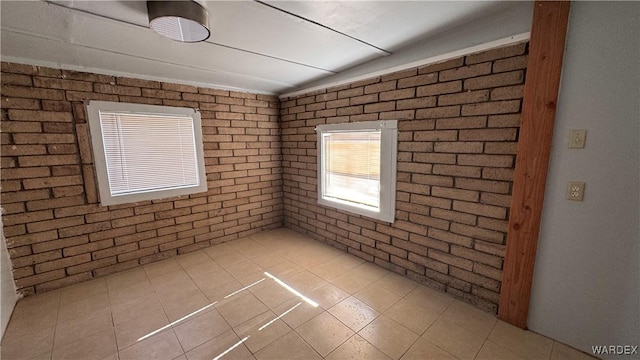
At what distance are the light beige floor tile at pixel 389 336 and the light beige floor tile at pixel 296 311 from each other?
0.44 metres

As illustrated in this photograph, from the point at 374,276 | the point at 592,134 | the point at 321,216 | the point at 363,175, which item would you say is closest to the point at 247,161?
the point at 321,216

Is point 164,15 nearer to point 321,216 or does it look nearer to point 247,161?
point 247,161

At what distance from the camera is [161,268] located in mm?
2869

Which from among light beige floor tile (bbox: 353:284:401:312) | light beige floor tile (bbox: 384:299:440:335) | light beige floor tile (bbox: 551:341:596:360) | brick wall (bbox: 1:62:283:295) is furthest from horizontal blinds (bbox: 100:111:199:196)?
light beige floor tile (bbox: 551:341:596:360)

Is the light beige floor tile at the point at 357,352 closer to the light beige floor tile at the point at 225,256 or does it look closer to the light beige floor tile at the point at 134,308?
the light beige floor tile at the point at 134,308

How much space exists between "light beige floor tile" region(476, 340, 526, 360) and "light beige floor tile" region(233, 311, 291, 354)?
1.37 m

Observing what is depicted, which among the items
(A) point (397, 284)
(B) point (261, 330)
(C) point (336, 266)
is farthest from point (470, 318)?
(B) point (261, 330)

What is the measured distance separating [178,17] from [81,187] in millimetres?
2202

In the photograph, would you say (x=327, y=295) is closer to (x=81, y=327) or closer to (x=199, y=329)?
(x=199, y=329)

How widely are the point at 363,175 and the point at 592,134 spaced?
184cm

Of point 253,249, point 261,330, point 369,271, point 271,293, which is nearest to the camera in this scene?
point 261,330

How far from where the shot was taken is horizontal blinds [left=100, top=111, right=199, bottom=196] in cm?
261

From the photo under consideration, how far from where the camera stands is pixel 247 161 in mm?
3697

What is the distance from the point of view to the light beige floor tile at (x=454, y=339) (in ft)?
5.53
